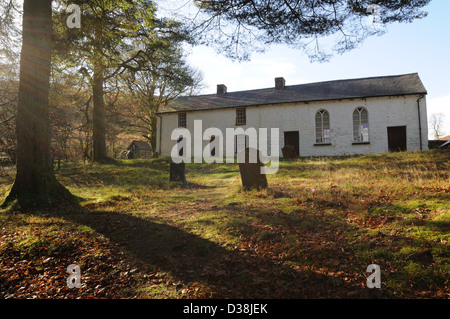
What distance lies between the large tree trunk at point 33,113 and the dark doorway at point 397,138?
24.0 meters

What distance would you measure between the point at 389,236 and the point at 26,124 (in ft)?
30.6

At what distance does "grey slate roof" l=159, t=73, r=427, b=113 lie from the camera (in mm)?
21522

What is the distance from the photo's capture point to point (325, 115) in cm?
2323

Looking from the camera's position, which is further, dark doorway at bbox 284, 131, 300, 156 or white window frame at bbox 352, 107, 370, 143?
dark doorway at bbox 284, 131, 300, 156

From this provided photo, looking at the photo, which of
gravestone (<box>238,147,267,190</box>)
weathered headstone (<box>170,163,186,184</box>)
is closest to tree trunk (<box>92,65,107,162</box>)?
weathered headstone (<box>170,163,186,184</box>)

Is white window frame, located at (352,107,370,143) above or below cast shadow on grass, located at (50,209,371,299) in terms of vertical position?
above

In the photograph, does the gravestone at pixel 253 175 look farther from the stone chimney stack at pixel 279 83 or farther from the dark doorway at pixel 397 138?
the stone chimney stack at pixel 279 83

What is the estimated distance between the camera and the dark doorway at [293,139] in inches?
939

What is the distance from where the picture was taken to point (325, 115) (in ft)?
76.2

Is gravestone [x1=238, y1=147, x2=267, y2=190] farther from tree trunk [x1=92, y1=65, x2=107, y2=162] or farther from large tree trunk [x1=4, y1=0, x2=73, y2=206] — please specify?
tree trunk [x1=92, y1=65, x2=107, y2=162]

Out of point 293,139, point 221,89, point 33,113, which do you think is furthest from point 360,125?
point 33,113

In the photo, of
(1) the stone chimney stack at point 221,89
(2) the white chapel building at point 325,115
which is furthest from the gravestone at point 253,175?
(1) the stone chimney stack at point 221,89
